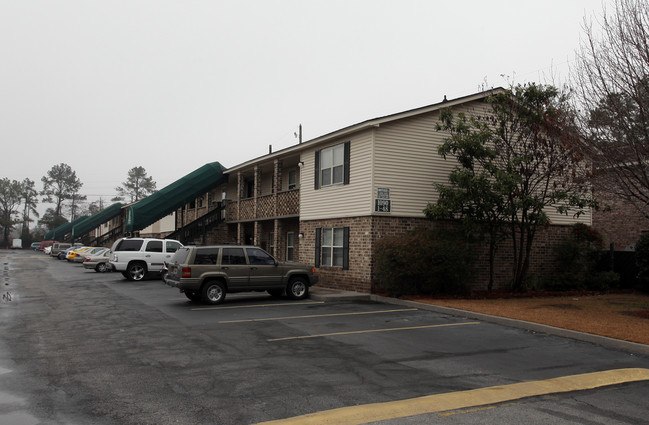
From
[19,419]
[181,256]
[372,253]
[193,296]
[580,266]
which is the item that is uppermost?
[372,253]

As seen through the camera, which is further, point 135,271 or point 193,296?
point 135,271

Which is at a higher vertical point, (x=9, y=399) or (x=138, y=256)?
(x=138, y=256)

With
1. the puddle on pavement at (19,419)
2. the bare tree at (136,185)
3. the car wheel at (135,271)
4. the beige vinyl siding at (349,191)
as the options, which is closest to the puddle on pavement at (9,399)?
the puddle on pavement at (19,419)

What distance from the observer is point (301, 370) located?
23.9ft

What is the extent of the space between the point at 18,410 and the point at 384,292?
487 inches

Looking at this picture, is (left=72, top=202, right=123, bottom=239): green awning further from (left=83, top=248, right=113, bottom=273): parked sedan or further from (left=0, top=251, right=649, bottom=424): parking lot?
(left=0, top=251, right=649, bottom=424): parking lot

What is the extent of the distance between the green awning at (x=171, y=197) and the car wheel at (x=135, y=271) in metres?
5.62

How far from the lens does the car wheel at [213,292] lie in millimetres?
14414

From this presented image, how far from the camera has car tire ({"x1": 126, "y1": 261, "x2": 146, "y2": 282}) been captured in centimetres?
2281

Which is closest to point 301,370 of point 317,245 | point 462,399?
point 462,399

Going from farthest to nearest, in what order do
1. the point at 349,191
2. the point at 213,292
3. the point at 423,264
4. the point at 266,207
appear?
the point at 266,207 < the point at 349,191 < the point at 423,264 < the point at 213,292

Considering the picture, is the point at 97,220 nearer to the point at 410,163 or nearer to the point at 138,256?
the point at 138,256

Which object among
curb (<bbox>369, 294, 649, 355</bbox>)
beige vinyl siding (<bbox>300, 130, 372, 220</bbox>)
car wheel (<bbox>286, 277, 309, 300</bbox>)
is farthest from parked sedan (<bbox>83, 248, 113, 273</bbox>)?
curb (<bbox>369, 294, 649, 355</bbox>)

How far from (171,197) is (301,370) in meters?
23.5
